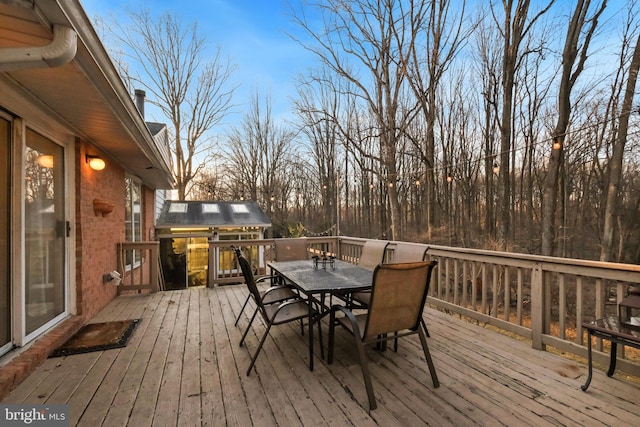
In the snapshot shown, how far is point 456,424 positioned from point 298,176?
642 inches

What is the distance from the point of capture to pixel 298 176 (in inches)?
691

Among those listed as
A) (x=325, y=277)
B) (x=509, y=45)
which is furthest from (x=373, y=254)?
(x=509, y=45)

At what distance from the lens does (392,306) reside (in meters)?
2.14

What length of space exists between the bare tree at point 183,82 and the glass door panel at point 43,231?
10.5 meters

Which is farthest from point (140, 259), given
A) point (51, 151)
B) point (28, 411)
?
point (28, 411)

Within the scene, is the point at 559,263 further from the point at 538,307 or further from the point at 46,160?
the point at 46,160

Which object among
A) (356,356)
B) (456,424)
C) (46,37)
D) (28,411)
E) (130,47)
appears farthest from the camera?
(130,47)

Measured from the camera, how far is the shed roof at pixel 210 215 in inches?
390

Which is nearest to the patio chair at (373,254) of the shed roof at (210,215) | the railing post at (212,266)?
the railing post at (212,266)

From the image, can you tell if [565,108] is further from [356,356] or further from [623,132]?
[356,356]

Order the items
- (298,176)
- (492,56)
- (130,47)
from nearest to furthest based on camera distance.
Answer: (492,56)
(130,47)
(298,176)

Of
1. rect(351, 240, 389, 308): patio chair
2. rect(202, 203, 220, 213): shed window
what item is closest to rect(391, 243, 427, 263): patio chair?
rect(351, 240, 389, 308): patio chair

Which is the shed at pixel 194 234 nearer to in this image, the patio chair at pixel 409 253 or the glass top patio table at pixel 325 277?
Result: the glass top patio table at pixel 325 277

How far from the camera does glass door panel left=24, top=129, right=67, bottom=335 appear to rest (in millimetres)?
2662
